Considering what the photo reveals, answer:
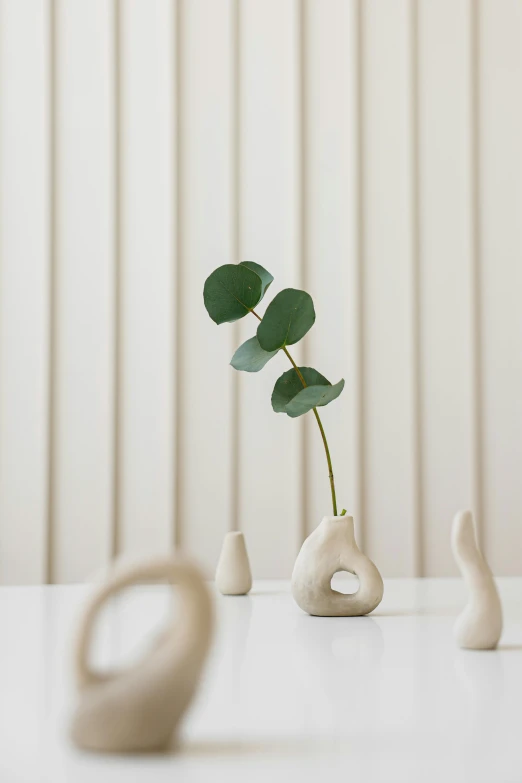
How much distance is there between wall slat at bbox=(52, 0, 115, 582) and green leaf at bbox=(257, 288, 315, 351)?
0.98 metres

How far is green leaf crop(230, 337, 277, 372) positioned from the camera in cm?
104

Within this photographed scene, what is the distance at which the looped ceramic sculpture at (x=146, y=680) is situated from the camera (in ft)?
1.48

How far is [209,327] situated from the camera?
195cm

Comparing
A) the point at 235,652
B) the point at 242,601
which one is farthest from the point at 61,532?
the point at 235,652

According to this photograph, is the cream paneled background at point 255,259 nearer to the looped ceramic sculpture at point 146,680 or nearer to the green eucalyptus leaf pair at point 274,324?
the green eucalyptus leaf pair at point 274,324

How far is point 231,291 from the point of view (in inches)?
40.8

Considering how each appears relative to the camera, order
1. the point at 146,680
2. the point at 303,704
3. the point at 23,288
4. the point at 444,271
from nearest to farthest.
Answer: the point at 146,680 → the point at 303,704 → the point at 23,288 → the point at 444,271

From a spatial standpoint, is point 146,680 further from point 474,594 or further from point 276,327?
point 276,327

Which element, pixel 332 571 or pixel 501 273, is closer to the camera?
pixel 332 571

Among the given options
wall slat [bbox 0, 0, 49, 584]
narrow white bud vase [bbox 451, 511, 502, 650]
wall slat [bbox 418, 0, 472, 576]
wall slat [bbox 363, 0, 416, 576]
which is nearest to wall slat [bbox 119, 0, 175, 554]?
wall slat [bbox 0, 0, 49, 584]

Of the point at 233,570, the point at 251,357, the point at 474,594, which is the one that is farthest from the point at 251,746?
the point at 233,570

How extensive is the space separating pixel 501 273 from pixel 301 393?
1223 millimetres

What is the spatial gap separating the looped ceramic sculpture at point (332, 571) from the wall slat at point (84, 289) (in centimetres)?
98

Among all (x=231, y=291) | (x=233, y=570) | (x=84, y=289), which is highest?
(x=84, y=289)
